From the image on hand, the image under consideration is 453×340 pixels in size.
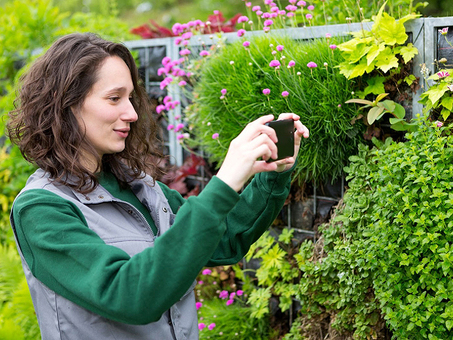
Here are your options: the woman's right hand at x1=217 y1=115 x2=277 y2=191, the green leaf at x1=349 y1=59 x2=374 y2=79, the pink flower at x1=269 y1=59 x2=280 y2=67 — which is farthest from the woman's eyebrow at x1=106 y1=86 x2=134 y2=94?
the green leaf at x1=349 y1=59 x2=374 y2=79

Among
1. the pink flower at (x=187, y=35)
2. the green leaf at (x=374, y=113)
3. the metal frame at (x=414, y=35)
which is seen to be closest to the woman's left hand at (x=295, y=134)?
the green leaf at (x=374, y=113)

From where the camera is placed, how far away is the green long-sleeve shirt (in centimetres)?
117

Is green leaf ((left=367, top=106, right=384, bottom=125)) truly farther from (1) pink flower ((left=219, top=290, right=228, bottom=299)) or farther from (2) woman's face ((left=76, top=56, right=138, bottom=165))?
(1) pink flower ((left=219, top=290, right=228, bottom=299))

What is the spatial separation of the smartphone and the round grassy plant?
32.2 inches

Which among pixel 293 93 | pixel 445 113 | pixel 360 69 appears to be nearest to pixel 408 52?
pixel 360 69

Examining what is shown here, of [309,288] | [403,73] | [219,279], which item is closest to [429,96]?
[403,73]

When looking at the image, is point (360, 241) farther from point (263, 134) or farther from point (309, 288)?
point (263, 134)

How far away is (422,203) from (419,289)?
33 cm

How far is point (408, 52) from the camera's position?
217cm

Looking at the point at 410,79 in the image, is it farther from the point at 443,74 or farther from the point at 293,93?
the point at 293,93

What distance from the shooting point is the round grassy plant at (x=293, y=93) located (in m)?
2.35

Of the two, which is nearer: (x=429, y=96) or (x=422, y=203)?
(x=422, y=203)

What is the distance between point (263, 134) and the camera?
131cm

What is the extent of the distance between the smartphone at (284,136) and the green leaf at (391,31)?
904mm
